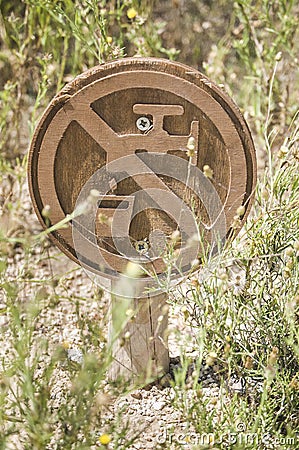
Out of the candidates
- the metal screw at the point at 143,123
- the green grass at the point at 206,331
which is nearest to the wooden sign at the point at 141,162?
the metal screw at the point at 143,123

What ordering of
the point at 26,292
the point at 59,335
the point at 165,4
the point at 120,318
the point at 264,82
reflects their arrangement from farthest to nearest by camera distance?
the point at 165,4 → the point at 264,82 → the point at 26,292 → the point at 59,335 → the point at 120,318

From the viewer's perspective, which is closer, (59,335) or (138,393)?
(138,393)

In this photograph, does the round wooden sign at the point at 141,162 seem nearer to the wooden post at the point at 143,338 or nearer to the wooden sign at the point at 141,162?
the wooden sign at the point at 141,162

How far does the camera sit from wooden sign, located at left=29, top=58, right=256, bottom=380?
73.4 inches

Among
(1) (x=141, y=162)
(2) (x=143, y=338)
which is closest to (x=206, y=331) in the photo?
(2) (x=143, y=338)

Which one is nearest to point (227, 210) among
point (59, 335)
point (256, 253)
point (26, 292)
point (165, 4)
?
point (256, 253)

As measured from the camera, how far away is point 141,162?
1.94 metres

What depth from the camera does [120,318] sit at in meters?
1.40

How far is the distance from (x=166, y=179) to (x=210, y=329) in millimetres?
398

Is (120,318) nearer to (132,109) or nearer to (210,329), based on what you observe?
(210,329)

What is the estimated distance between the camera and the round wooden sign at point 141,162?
6.12 ft

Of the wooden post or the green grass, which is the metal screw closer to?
the green grass

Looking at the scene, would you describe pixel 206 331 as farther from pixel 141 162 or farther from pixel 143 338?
pixel 141 162

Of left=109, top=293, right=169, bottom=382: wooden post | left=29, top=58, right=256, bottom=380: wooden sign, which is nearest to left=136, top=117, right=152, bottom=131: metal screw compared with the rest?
left=29, top=58, right=256, bottom=380: wooden sign
